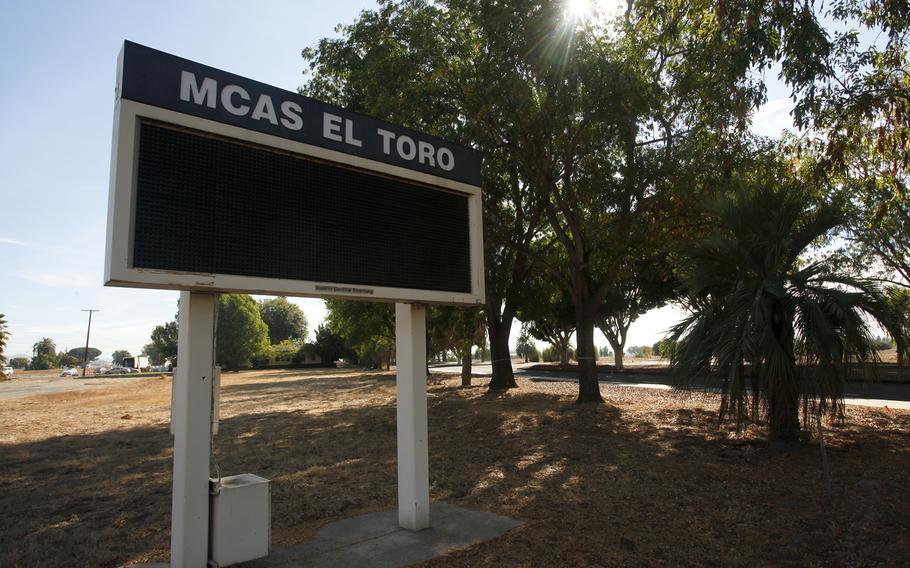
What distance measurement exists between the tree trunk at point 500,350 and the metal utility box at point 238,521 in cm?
1686

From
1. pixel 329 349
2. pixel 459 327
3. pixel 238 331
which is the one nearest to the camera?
pixel 459 327

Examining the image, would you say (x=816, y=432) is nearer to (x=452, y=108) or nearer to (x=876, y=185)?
(x=876, y=185)

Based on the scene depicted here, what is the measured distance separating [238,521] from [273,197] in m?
2.51

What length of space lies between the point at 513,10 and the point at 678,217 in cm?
601

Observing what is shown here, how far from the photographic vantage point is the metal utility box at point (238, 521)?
4465 millimetres

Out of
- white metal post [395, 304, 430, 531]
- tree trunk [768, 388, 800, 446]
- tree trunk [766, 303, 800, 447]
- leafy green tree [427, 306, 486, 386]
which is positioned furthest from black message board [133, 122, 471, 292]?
leafy green tree [427, 306, 486, 386]

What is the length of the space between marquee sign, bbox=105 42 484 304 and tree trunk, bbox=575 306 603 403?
9.43 metres

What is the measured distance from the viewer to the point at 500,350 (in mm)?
21797

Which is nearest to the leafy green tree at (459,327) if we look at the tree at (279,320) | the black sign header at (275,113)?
the black sign header at (275,113)

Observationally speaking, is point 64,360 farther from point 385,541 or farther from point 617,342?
point 385,541

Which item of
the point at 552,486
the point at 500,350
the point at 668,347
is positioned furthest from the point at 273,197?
the point at 500,350

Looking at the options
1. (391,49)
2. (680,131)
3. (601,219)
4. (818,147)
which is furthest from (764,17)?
(391,49)

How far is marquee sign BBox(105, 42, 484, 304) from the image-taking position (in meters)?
3.98

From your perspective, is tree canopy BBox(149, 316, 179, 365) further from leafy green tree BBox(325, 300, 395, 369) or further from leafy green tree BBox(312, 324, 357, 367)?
leafy green tree BBox(325, 300, 395, 369)
